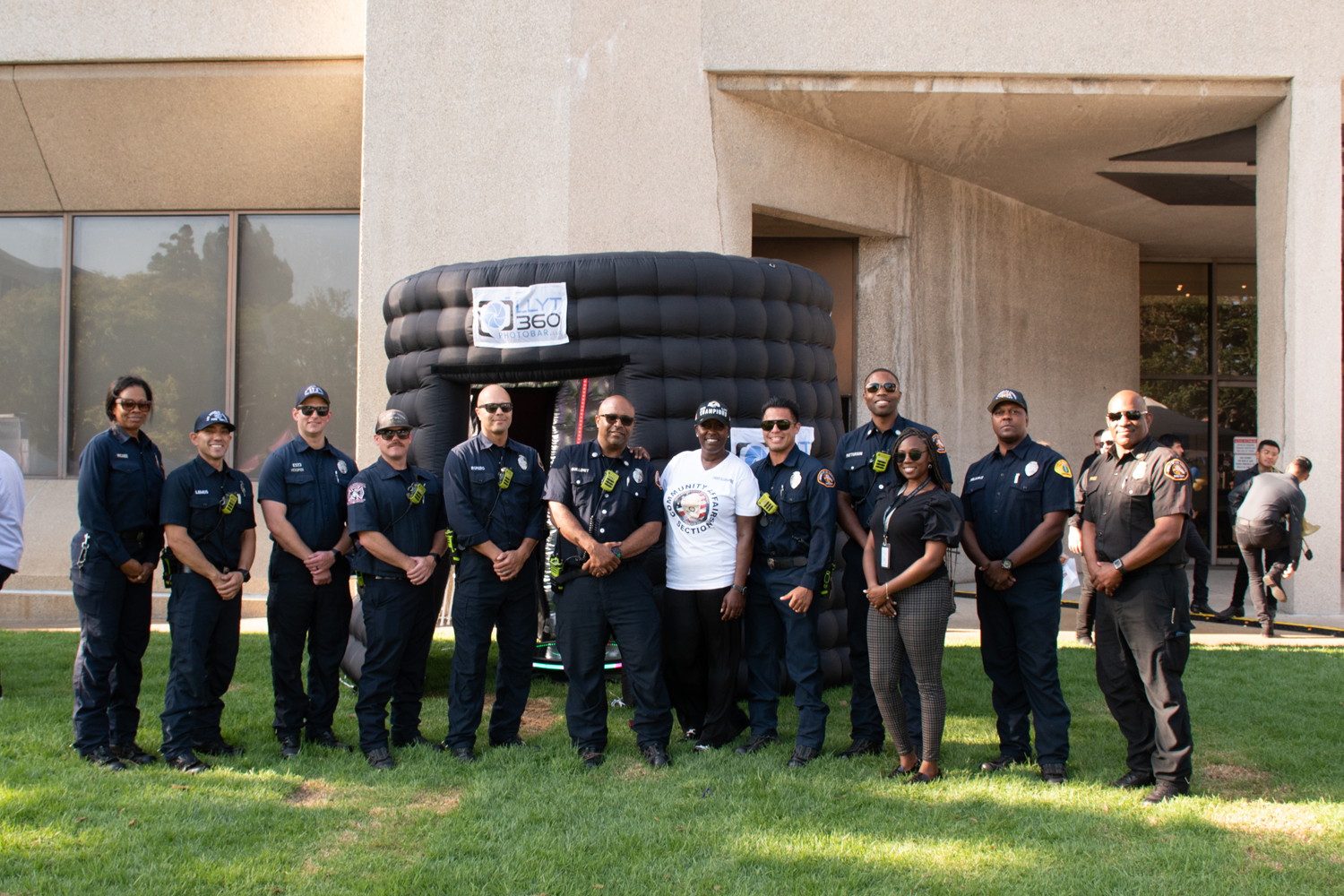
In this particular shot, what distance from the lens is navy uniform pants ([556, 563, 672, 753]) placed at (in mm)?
4852

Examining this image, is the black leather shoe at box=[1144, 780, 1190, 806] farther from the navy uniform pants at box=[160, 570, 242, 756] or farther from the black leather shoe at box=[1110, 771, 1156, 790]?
the navy uniform pants at box=[160, 570, 242, 756]

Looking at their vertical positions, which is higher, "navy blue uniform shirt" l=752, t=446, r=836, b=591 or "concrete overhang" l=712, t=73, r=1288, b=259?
"concrete overhang" l=712, t=73, r=1288, b=259

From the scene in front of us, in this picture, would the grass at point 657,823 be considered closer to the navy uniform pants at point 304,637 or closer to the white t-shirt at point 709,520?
the navy uniform pants at point 304,637

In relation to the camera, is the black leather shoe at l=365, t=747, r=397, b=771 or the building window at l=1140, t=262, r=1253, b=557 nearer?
the black leather shoe at l=365, t=747, r=397, b=771

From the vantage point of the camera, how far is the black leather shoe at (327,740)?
16.2 feet

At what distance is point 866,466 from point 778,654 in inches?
41.3

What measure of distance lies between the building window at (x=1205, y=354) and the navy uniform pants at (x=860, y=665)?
1360 centimetres

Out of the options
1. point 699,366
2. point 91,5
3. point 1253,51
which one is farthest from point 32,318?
point 1253,51

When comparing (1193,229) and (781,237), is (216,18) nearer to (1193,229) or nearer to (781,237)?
(781,237)

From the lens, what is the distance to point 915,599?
4484mm

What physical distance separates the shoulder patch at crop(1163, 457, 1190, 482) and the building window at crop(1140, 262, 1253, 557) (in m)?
13.7

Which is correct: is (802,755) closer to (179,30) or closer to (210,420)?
(210,420)

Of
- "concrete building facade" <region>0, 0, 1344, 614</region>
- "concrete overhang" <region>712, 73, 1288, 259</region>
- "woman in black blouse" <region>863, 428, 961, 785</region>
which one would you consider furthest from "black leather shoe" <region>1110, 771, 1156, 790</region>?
"concrete overhang" <region>712, 73, 1288, 259</region>

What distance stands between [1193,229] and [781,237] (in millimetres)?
7335
